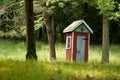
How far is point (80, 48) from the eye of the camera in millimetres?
19625

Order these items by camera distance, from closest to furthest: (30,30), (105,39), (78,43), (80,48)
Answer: (30,30)
(80,48)
(78,43)
(105,39)

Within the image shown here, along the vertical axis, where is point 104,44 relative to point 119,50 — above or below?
above

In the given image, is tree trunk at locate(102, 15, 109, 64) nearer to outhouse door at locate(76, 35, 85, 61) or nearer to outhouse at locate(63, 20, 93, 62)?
outhouse at locate(63, 20, 93, 62)

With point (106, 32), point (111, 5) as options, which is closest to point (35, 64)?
point (111, 5)

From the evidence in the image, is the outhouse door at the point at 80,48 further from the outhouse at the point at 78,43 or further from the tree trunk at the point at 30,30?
the tree trunk at the point at 30,30

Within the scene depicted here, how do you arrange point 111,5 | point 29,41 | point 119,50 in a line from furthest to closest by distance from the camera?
point 119,50 < point 111,5 < point 29,41

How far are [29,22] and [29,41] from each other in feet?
2.07

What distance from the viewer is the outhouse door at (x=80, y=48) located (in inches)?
761

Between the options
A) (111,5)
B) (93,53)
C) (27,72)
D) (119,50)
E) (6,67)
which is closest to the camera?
(27,72)

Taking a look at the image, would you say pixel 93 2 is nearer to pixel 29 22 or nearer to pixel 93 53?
pixel 29 22

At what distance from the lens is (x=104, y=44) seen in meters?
22.2

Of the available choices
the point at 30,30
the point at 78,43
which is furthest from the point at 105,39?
the point at 30,30

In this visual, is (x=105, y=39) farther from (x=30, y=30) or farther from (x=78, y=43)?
(x=30, y=30)

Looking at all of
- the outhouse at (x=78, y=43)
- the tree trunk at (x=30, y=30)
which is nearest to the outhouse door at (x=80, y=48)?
the outhouse at (x=78, y=43)
